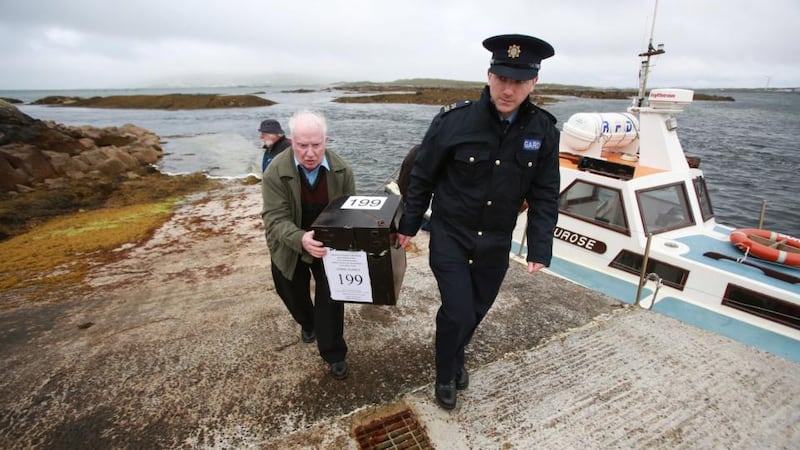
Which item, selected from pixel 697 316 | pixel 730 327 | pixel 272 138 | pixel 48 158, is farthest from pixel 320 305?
pixel 48 158

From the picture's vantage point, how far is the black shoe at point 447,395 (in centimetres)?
269

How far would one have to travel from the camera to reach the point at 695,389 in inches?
118

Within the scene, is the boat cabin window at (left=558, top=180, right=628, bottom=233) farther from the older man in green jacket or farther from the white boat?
the older man in green jacket

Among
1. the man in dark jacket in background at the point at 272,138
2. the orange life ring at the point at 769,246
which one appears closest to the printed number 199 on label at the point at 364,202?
the man in dark jacket in background at the point at 272,138

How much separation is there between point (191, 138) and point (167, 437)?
30.8 meters

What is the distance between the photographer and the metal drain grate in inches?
96.7

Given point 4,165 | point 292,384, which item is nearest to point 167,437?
point 292,384

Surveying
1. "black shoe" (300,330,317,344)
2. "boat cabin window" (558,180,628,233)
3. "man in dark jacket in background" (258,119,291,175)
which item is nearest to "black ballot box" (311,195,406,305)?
"black shoe" (300,330,317,344)

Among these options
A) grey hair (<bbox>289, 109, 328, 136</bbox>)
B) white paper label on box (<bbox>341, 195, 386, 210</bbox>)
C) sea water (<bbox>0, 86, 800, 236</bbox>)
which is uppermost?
grey hair (<bbox>289, 109, 328, 136</bbox>)

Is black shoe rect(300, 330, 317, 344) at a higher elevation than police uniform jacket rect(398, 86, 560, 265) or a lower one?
lower

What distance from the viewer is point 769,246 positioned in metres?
4.87

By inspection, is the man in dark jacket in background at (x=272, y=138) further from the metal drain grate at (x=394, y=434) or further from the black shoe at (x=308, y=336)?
the metal drain grate at (x=394, y=434)

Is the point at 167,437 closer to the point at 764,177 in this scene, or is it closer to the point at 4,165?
the point at 4,165

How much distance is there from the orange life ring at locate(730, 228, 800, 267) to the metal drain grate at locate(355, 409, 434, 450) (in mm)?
4892
